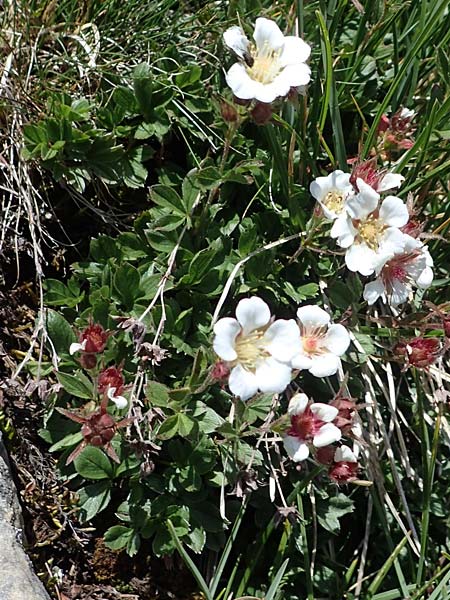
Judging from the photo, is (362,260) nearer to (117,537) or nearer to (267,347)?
(267,347)

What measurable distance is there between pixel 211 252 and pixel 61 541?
36.5 inches

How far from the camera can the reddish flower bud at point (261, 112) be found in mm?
1938

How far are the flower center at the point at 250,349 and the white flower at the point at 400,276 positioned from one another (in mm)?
380

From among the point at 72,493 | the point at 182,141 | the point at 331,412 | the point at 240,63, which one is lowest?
the point at 72,493

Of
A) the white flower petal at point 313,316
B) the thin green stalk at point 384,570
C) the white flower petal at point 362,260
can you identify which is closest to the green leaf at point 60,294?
the white flower petal at point 313,316

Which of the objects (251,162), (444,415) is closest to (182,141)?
(251,162)

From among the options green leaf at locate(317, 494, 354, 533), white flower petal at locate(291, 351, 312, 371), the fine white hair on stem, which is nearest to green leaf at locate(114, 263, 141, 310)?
the fine white hair on stem

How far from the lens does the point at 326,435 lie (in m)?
1.87

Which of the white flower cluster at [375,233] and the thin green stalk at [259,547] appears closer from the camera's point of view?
the white flower cluster at [375,233]

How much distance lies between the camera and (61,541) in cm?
219

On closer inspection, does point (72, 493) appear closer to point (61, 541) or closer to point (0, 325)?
point (61, 541)

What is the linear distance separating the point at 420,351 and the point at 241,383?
64cm

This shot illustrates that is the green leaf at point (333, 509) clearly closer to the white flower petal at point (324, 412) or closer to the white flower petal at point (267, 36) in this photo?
the white flower petal at point (324, 412)

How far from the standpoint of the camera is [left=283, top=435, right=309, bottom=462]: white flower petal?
6.14ft
